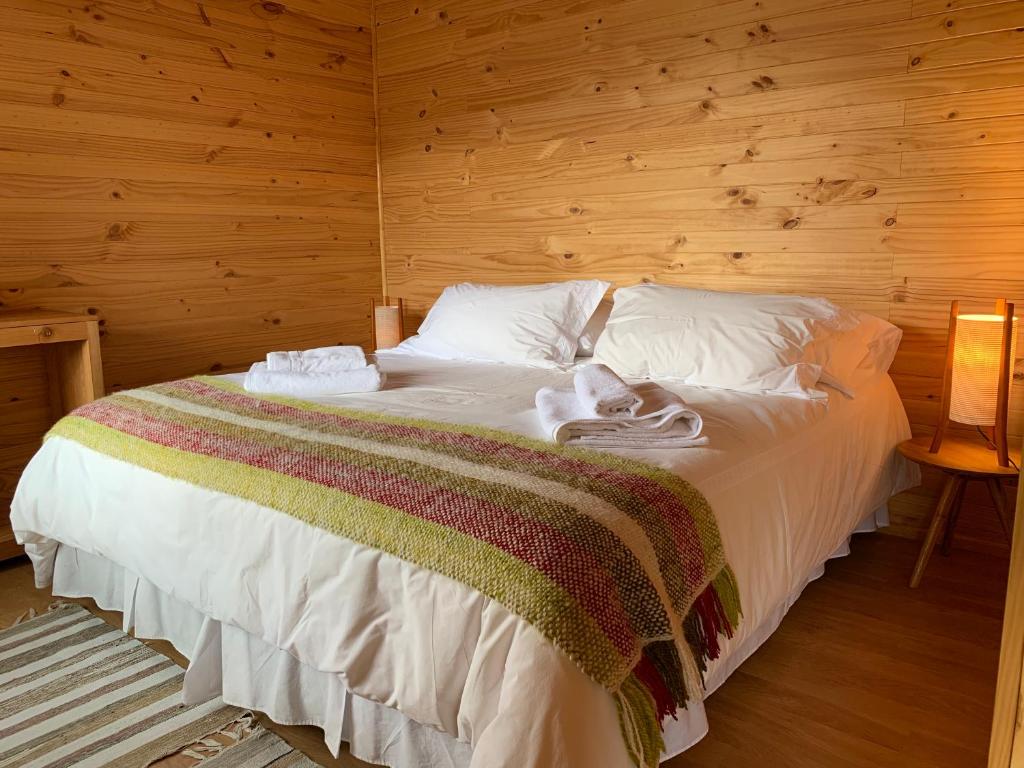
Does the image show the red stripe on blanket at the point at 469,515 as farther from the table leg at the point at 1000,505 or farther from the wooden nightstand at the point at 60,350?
the table leg at the point at 1000,505

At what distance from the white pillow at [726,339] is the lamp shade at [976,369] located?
0.32 m

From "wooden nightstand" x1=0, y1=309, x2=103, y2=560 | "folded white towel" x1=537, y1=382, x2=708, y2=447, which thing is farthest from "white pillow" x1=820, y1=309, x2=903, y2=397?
"wooden nightstand" x1=0, y1=309, x2=103, y2=560

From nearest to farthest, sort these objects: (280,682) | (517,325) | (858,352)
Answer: (280,682)
(858,352)
(517,325)

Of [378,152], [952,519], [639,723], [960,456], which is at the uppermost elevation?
[378,152]

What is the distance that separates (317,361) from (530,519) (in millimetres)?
1268

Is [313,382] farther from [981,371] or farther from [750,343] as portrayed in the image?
[981,371]

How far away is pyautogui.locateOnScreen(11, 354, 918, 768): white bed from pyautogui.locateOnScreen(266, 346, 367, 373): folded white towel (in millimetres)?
153

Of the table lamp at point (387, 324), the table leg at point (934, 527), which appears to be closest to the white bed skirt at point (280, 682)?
the table leg at point (934, 527)

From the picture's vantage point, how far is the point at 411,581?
131 cm

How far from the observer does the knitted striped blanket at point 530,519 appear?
4.00ft

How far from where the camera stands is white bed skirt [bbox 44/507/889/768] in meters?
1.45

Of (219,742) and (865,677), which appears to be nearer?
(219,742)

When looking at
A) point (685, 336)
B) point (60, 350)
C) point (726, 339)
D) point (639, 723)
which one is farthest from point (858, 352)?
point (60, 350)

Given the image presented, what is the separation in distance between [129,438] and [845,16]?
8.39ft
